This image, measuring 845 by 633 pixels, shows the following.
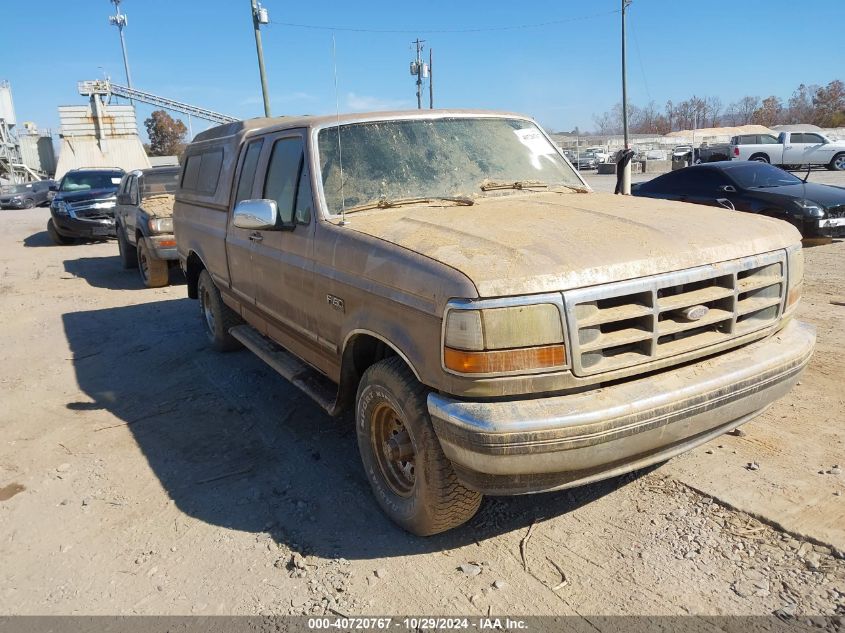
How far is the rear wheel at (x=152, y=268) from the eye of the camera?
962 cm

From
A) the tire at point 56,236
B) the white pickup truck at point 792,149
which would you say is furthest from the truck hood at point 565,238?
the white pickup truck at point 792,149

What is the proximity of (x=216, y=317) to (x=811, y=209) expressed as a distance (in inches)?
325

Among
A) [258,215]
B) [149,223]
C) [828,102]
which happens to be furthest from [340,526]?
[828,102]

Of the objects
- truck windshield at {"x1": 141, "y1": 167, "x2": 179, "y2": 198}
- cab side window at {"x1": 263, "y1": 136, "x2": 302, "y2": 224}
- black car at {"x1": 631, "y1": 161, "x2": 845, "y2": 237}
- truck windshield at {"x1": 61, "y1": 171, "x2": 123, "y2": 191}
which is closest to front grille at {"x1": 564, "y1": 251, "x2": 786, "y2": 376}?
cab side window at {"x1": 263, "y1": 136, "x2": 302, "y2": 224}

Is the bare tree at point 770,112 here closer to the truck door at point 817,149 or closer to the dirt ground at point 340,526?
the truck door at point 817,149

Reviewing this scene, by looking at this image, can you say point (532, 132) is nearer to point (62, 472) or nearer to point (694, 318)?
point (694, 318)

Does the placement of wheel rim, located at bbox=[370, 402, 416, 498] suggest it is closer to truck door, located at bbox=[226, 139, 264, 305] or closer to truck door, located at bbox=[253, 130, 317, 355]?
truck door, located at bbox=[253, 130, 317, 355]

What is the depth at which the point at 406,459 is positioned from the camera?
308 centimetres

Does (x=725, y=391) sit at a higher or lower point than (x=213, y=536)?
higher

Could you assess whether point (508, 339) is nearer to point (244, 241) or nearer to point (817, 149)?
point (244, 241)

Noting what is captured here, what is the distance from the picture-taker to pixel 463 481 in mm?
2635

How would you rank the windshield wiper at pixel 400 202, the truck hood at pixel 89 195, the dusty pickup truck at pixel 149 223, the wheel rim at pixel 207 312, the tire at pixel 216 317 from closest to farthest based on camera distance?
1. the windshield wiper at pixel 400 202
2. the tire at pixel 216 317
3. the wheel rim at pixel 207 312
4. the dusty pickup truck at pixel 149 223
5. the truck hood at pixel 89 195

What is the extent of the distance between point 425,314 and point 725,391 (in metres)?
1.33

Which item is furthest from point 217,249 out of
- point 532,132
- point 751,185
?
point 751,185
